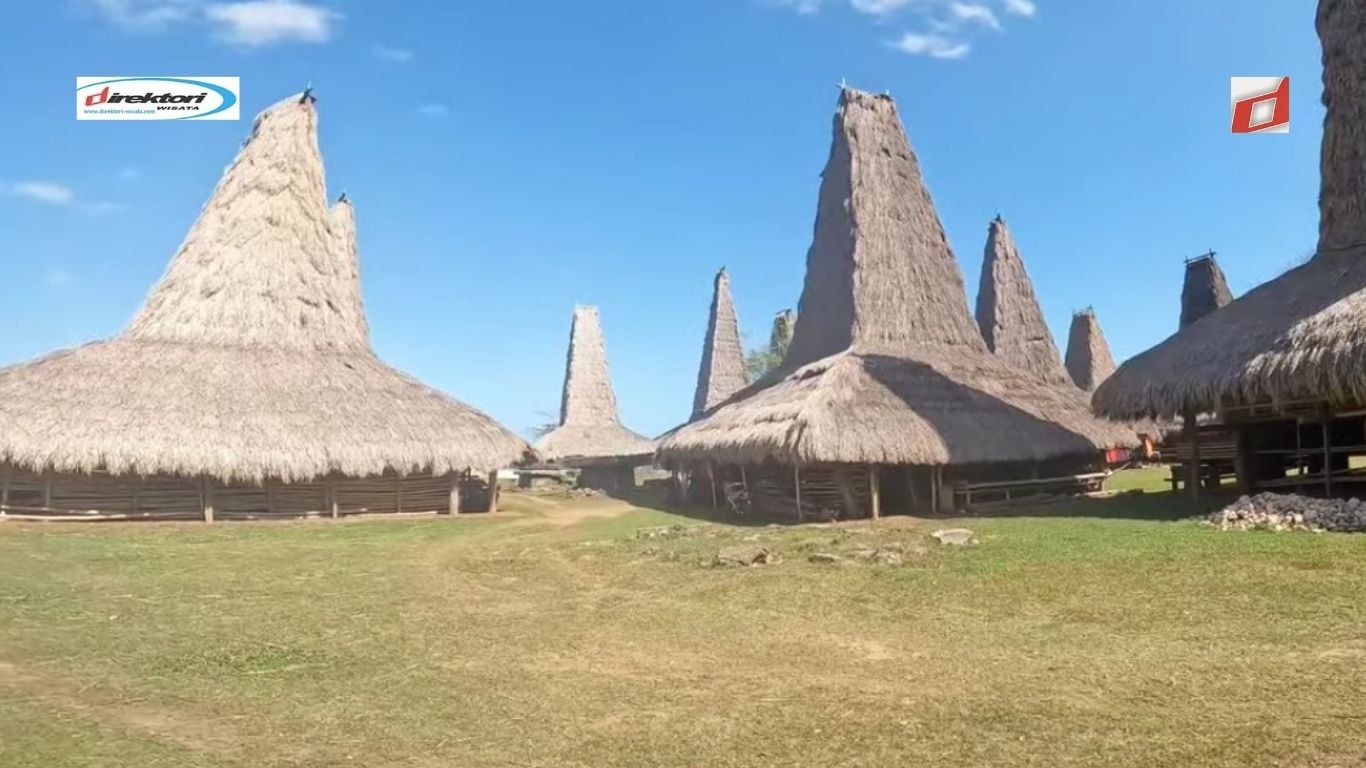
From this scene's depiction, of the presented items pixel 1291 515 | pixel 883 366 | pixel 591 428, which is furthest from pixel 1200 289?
pixel 591 428

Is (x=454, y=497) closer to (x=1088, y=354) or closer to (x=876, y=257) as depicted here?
(x=876, y=257)

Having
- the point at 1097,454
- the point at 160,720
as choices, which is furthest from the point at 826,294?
the point at 160,720

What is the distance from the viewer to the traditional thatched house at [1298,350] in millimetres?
12336

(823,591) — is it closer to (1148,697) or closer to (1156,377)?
(1148,697)

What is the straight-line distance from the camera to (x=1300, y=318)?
13133mm

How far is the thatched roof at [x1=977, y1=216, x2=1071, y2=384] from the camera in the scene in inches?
1147

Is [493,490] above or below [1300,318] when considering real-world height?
below

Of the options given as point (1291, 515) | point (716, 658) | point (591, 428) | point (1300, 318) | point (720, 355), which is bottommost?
point (716, 658)

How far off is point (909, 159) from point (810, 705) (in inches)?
769

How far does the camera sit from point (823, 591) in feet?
27.0

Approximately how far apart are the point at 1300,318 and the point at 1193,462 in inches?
101

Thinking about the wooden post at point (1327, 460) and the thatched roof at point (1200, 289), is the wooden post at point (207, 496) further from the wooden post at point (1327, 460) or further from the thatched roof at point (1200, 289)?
the thatched roof at point (1200, 289)

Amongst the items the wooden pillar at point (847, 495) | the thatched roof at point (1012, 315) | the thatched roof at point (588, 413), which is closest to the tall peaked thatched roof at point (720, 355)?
the thatched roof at point (588, 413)

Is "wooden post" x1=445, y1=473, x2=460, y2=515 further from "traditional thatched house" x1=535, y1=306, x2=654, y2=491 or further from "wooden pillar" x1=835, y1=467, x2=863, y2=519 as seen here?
"traditional thatched house" x1=535, y1=306, x2=654, y2=491
